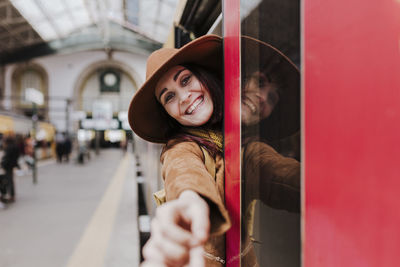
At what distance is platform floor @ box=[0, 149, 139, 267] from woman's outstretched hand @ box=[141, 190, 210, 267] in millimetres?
2493

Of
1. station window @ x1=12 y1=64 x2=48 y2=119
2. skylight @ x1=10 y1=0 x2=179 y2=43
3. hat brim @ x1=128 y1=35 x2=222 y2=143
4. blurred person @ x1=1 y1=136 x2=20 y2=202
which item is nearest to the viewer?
hat brim @ x1=128 y1=35 x2=222 y2=143

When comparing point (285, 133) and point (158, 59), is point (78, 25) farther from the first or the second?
point (285, 133)

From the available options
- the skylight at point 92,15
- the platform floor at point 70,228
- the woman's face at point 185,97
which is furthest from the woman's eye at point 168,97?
the skylight at point 92,15

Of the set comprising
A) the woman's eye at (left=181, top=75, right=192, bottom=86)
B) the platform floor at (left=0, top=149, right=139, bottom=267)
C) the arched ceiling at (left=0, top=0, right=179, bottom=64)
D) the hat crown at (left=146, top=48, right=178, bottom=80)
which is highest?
the arched ceiling at (left=0, top=0, right=179, bottom=64)

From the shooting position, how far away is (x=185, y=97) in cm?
75

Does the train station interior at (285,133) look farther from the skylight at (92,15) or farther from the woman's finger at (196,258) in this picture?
the skylight at (92,15)

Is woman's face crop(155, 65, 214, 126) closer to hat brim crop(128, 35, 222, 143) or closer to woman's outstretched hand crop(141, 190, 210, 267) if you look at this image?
hat brim crop(128, 35, 222, 143)

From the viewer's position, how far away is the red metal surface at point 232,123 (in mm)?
623

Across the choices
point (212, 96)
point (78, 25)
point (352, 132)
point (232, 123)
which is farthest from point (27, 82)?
point (352, 132)

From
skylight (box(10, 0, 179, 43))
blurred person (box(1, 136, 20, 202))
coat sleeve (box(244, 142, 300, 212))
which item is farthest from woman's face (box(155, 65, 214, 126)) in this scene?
skylight (box(10, 0, 179, 43))

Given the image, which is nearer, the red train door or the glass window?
the red train door

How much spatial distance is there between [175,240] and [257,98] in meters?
0.31

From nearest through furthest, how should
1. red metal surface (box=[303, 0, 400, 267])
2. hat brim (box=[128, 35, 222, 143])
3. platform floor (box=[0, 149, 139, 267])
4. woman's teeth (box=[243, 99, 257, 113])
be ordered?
1. red metal surface (box=[303, 0, 400, 267])
2. woman's teeth (box=[243, 99, 257, 113])
3. hat brim (box=[128, 35, 222, 143])
4. platform floor (box=[0, 149, 139, 267])

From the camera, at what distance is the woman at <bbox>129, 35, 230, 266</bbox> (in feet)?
1.44
